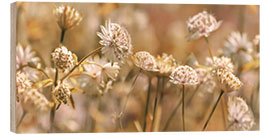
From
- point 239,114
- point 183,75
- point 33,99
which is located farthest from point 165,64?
point 33,99

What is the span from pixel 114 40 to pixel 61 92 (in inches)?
9.9

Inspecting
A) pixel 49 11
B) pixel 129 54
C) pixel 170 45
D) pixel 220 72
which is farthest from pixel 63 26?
pixel 220 72

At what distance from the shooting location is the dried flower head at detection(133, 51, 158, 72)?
6.75 ft

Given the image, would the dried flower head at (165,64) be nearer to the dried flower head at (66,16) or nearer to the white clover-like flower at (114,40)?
the white clover-like flower at (114,40)

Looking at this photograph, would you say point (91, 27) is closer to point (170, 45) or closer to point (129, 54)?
point (129, 54)

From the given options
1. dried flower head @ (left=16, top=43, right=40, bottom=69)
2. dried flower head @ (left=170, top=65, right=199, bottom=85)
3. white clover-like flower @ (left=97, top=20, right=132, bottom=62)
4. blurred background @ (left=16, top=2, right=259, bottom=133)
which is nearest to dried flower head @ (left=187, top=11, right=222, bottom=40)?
blurred background @ (left=16, top=2, right=259, bottom=133)

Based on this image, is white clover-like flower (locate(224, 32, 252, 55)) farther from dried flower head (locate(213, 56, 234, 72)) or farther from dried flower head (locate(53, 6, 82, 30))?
dried flower head (locate(53, 6, 82, 30))

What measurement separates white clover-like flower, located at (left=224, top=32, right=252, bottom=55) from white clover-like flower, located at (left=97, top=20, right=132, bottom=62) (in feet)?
1.27

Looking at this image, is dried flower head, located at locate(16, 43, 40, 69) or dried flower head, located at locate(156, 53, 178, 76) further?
dried flower head, located at locate(156, 53, 178, 76)

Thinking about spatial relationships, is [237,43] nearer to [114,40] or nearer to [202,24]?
[202,24]

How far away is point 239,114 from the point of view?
7.13ft

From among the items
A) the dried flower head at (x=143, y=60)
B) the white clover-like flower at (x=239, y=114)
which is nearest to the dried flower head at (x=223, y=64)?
the white clover-like flower at (x=239, y=114)

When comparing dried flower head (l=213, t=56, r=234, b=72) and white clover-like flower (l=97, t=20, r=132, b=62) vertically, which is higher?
white clover-like flower (l=97, t=20, r=132, b=62)

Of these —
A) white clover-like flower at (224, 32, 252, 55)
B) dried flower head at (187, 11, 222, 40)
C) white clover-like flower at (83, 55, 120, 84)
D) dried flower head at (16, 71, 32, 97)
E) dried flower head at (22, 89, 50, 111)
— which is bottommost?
dried flower head at (22, 89, 50, 111)
